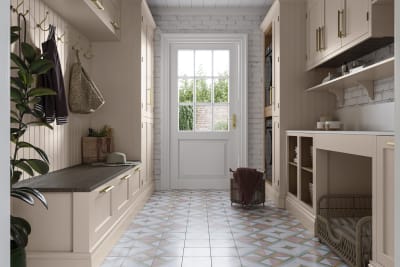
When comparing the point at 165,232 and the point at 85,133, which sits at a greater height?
the point at 85,133

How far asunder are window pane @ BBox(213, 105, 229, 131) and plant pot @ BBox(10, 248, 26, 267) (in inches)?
166

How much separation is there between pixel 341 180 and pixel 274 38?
2146 mm

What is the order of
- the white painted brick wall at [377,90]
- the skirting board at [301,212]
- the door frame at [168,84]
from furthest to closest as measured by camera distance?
the door frame at [168,84]
the skirting board at [301,212]
the white painted brick wall at [377,90]

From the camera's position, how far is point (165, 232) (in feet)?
11.4

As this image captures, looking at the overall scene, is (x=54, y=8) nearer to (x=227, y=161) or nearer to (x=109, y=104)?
(x=109, y=104)

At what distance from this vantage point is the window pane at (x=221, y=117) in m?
5.93

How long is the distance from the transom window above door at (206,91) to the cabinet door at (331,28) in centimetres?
228

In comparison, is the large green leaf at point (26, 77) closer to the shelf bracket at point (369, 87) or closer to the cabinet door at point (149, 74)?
the shelf bracket at point (369, 87)

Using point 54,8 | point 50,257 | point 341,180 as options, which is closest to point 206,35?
Result: point 54,8

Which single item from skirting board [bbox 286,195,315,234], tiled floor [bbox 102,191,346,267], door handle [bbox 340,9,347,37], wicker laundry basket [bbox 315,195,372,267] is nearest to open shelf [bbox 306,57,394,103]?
door handle [bbox 340,9,347,37]

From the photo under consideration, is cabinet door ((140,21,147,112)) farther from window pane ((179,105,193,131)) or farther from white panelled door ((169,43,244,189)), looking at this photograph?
window pane ((179,105,193,131))

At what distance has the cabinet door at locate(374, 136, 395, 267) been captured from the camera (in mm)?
2098

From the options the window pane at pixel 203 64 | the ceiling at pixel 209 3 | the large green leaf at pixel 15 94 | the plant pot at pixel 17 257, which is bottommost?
the plant pot at pixel 17 257

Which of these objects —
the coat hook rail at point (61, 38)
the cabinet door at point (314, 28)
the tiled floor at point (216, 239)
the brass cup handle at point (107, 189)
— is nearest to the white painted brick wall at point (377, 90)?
the cabinet door at point (314, 28)
